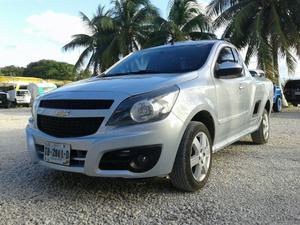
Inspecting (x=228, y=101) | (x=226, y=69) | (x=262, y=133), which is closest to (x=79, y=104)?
(x=226, y=69)

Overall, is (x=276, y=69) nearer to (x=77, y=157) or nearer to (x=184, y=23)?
(x=184, y=23)

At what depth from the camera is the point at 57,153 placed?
4.12 meters

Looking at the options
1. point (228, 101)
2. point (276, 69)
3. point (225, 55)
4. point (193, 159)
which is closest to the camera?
point (193, 159)

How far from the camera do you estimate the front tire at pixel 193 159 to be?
4.13m

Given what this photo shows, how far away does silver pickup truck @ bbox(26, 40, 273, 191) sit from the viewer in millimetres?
3879

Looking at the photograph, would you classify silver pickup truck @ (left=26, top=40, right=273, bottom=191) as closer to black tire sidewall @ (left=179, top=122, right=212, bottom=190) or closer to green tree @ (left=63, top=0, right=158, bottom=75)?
black tire sidewall @ (left=179, top=122, right=212, bottom=190)

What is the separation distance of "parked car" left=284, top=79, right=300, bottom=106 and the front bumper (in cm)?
1997

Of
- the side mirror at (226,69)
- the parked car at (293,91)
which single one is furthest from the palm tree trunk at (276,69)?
the side mirror at (226,69)

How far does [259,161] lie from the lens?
5.98m

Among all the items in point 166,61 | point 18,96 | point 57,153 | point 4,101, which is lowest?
point 4,101

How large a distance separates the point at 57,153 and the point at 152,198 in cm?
105

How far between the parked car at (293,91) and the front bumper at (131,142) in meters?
20.0

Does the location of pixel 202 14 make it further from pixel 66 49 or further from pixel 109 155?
pixel 109 155

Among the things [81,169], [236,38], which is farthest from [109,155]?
[236,38]
